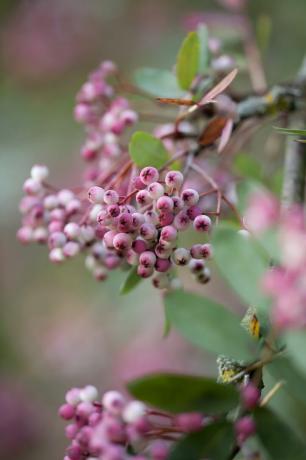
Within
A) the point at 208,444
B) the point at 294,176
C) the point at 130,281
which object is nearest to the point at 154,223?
the point at 130,281

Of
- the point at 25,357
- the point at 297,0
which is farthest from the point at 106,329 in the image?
the point at 297,0

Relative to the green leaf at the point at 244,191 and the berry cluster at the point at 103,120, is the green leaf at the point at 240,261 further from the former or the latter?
the berry cluster at the point at 103,120

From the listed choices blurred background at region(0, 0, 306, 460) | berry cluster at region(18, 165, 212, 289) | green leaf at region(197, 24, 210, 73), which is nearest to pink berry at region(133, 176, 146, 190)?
berry cluster at region(18, 165, 212, 289)

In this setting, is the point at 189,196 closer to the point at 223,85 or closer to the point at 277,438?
the point at 223,85

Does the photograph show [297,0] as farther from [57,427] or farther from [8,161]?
[57,427]

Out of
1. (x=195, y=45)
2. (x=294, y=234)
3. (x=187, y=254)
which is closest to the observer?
(x=294, y=234)

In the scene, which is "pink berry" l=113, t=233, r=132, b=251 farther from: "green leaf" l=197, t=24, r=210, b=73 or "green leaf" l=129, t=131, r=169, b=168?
"green leaf" l=197, t=24, r=210, b=73
